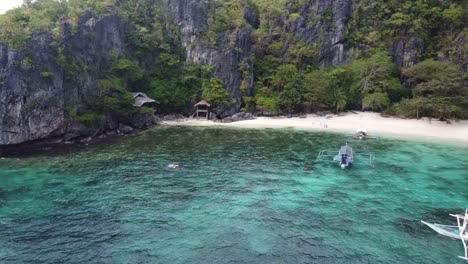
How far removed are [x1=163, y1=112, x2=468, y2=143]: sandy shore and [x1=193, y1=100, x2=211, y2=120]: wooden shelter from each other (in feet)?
8.00

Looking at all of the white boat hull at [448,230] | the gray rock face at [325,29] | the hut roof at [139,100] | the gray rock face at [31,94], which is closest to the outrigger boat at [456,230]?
the white boat hull at [448,230]

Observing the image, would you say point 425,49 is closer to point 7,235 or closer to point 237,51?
point 237,51

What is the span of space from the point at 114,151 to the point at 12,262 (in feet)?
62.2

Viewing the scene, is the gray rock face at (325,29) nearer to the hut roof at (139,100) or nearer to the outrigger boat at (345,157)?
the hut roof at (139,100)

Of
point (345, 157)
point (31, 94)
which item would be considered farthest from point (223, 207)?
point (31, 94)

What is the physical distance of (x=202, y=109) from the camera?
2181 inches

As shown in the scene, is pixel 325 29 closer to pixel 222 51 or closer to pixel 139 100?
pixel 222 51

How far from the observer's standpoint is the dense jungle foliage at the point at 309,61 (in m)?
49.0

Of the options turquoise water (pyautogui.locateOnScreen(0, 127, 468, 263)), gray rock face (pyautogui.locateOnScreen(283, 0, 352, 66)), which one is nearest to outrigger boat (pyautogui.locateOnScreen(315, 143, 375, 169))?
turquoise water (pyautogui.locateOnScreen(0, 127, 468, 263))

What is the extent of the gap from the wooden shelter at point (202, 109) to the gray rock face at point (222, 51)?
2078 millimetres

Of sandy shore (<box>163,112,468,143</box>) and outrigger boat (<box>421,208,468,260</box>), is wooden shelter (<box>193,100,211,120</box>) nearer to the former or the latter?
sandy shore (<box>163,112,468,143</box>)

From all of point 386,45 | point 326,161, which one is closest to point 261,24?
point 386,45

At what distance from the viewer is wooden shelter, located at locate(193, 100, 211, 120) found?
52.8 metres

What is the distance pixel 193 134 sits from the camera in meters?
41.6
